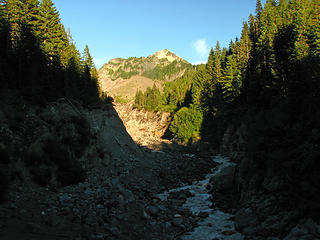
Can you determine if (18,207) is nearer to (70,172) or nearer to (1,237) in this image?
(1,237)

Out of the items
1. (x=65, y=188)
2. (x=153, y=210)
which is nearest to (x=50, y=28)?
(x=65, y=188)

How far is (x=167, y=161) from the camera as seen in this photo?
35031 mm

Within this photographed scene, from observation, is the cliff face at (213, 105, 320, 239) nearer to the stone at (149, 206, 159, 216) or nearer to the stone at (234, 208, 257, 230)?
the stone at (234, 208, 257, 230)

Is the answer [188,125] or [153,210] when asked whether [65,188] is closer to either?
[153,210]

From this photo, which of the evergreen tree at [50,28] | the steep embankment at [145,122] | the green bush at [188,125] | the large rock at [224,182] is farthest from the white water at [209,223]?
the steep embankment at [145,122]

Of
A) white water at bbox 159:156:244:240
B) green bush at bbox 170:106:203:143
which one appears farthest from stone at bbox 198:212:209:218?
green bush at bbox 170:106:203:143

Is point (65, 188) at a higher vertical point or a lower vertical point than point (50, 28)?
lower

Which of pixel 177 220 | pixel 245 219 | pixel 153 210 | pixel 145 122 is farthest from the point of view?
pixel 145 122

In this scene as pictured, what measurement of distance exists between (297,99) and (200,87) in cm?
6060

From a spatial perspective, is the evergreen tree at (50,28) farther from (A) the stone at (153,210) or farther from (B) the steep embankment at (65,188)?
(A) the stone at (153,210)

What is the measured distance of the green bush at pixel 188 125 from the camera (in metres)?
61.3

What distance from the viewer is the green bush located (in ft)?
201

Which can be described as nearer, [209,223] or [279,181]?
[279,181]

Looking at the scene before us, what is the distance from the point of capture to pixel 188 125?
63656 mm
